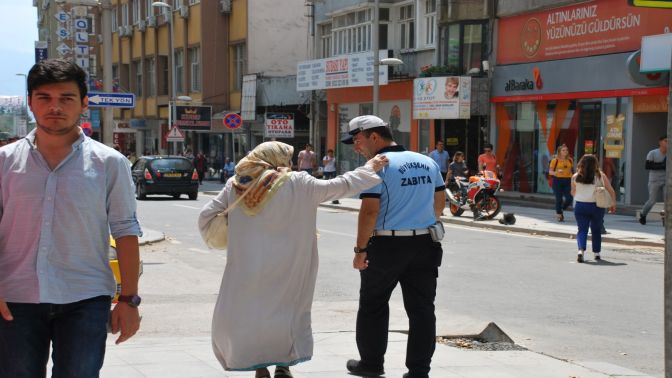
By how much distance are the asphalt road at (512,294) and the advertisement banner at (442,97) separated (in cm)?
1243

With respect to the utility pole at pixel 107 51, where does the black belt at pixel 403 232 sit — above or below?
below

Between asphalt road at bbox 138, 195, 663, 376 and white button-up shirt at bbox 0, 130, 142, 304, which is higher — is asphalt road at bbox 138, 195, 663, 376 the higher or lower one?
the lower one

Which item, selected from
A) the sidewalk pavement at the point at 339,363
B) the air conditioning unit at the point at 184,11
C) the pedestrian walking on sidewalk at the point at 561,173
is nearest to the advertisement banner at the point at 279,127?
the pedestrian walking on sidewalk at the point at 561,173

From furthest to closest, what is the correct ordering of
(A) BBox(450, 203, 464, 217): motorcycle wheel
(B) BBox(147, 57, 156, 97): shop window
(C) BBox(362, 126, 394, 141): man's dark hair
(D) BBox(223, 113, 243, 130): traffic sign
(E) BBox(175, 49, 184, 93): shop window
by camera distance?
(B) BBox(147, 57, 156, 97): shop window
(E) BBox(175, 49, 184, 93): shop window
(D) BBox(223, 113, 243, 130): traffic sign
(A) BBox(450, 203, 464, 217): motorcycle wheel
(C) BBox(362, 126, 394, 141): man's dark hair

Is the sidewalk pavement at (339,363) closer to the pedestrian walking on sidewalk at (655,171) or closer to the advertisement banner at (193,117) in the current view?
the pedestrian walking on sidewalk at (655,171)

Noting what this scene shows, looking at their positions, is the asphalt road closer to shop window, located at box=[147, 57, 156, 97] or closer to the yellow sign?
the yellow sign

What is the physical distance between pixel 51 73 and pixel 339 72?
1279 inches

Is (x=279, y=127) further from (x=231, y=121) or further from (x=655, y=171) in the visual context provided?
(x=655, y=171)

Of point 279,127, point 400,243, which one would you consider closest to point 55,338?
point 400,243

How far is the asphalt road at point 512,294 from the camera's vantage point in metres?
8.42

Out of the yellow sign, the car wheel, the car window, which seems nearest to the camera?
the yellow sign

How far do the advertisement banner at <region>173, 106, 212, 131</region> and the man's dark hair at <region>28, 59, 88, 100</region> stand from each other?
40.9m

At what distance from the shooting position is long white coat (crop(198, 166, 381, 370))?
217 inches

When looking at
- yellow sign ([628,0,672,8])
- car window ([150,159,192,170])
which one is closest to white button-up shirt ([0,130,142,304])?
yellow sign ([628,0,672,8])
